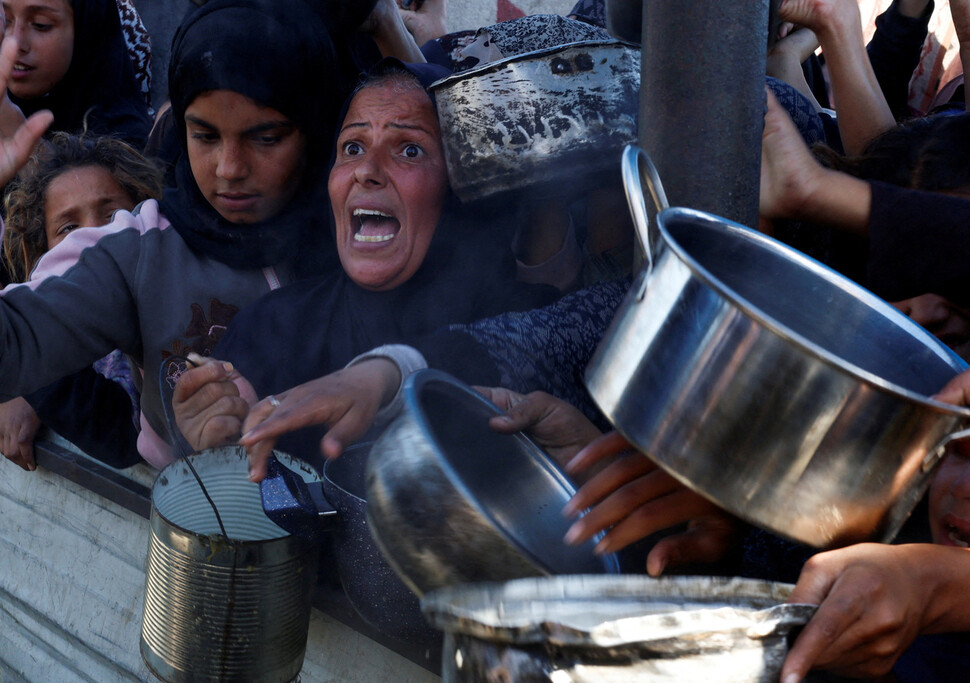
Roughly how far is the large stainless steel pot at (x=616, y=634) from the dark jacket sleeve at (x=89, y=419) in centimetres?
234

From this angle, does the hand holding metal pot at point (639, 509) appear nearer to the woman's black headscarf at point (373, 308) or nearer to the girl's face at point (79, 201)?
the woman's black headscarf at point (373, 308)

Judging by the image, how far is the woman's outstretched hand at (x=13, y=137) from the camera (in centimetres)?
A: 201

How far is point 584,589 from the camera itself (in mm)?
979

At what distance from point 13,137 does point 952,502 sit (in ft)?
7.09

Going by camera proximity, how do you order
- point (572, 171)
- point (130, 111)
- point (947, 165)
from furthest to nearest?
point (130, 111) < point (572, 171) < point (947, 165)


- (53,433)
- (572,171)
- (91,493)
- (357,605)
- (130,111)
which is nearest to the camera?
(357,605)

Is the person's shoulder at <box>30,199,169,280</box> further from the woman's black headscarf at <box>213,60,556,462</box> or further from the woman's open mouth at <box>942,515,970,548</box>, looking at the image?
the woman's open mouth at <box>942,515,970,548</box>

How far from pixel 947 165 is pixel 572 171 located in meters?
0.88

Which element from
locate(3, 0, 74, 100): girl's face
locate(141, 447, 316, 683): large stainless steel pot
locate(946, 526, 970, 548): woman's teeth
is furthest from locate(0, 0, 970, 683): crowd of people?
locate(3, 0, 74, 100): girl's face

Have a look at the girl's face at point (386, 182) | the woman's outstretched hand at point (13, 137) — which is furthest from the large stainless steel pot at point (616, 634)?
the woman's outstretched hand at point (13, 137)

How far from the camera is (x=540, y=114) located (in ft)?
6.80

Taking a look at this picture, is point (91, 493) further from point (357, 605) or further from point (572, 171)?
point (572, 171)

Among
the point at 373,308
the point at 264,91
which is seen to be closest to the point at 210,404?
the point at 373,308

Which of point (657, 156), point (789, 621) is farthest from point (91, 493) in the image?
point (789, 621)
